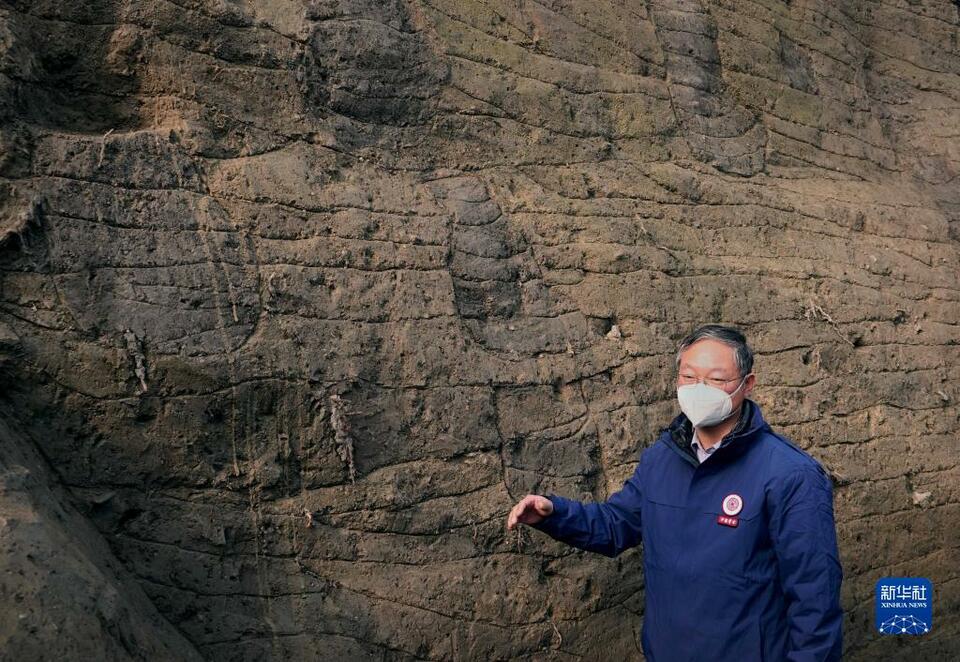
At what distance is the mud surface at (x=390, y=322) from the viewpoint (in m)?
3.06

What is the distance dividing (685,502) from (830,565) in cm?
42

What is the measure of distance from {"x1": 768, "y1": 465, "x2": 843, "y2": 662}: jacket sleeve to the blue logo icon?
221 centimetres

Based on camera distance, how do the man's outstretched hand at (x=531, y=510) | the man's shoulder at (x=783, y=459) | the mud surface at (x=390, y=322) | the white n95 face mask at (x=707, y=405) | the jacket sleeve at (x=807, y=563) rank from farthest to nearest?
the mud surface at (x=390, y=322), the man's outstretched hand at (x=531, y=510), the white n95 face mask at (x=707, y=405), the man's shoulder at (x=783, y=459), the jacket sleeve at (x=807, y=563)

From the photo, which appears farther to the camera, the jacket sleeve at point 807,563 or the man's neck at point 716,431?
the man's neck at point 716,431

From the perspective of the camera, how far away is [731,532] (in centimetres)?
262

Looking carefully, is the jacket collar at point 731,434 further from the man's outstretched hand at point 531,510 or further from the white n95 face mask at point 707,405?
the man's outstretched hand at point 531,510

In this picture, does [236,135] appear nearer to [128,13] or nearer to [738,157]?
[128,13]

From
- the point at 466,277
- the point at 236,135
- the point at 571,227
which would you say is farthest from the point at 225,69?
the point at 571,227

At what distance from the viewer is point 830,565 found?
8.18ft

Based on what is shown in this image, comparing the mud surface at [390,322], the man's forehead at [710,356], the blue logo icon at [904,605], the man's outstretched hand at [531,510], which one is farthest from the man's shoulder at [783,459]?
the blue logo icon at [904,605]

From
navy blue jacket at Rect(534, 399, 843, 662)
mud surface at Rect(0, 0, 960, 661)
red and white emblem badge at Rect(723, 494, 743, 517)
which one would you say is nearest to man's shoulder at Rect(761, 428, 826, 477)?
navy blue jacket at Rect(534, 399, 843, 662)

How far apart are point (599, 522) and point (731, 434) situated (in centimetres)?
53

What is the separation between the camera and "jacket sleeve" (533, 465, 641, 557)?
297 centimetres

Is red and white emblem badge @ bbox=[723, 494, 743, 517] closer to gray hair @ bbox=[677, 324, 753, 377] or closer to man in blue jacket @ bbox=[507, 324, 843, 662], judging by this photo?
man in blue jacket @ bbox=[507, 324, 843, 662]
